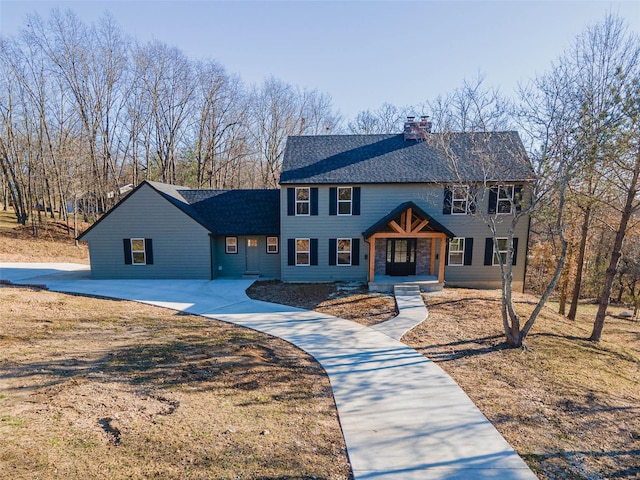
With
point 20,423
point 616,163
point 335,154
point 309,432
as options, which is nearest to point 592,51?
point 616,163

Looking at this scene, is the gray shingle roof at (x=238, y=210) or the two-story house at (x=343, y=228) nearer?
the two-story house at (x=343, y=228)

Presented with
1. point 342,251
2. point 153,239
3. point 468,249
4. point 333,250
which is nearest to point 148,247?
point 153,239

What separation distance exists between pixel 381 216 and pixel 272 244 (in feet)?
20.1

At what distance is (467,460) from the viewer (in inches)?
187

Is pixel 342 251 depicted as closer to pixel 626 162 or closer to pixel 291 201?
pixel 291 201

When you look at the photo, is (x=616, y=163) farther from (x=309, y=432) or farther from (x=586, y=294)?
(x=586, y=294)

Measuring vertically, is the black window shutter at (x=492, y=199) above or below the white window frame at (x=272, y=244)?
above

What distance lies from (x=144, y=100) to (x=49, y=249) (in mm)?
14900

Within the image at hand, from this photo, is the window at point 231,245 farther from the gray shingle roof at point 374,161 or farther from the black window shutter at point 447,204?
the black window shutter at point 447,204

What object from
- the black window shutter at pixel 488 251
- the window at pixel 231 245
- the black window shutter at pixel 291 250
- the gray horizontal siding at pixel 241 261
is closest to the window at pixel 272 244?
the gray horizontal siding at pixel 241 261

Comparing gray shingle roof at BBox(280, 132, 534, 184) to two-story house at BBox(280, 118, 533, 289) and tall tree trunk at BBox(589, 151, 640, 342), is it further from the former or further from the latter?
tall tree trunk at BBox(589, 151, 640, 342)

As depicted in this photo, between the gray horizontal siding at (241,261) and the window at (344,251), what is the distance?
141 inches

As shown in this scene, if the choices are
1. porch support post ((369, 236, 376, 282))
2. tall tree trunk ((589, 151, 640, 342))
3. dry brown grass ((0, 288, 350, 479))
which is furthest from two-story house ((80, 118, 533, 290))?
dry brown grass ((0, 288, 350, 479))

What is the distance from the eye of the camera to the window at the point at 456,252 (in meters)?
16.6
